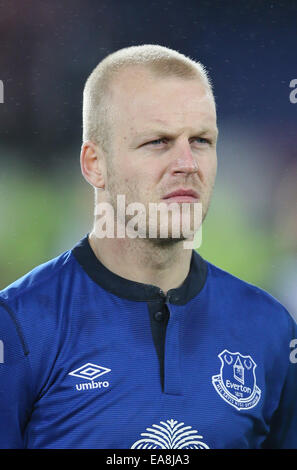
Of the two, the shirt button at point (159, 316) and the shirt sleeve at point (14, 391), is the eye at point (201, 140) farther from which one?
the shirt sleeve at point (14, 391)

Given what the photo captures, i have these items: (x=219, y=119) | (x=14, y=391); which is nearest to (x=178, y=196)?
(x=14, y=391)

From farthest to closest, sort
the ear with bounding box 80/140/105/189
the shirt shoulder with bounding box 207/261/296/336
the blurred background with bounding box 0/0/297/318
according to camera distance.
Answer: the blurred background with bounding box 0/0/297/318, the shirt shoulder with bounding box 207/261/296/336, the ear with bounding box 80/140/105/189

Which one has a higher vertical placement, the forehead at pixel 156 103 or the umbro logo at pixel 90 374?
the forehead at pixel 156 103

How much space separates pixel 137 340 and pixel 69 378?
0.68ft

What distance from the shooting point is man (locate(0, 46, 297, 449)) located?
1657 mm

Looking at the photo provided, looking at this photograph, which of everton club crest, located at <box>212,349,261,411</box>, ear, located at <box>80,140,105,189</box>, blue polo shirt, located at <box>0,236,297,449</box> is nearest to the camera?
A: blue polo shirt, located at <box>0,236,297,449</box>

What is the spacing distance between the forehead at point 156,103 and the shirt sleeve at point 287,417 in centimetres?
77

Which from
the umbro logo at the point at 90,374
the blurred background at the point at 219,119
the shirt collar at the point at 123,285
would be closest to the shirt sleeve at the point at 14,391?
the umbro logo at the point at 90,374

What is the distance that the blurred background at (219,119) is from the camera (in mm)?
4125

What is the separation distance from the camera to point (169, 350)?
1739 mm

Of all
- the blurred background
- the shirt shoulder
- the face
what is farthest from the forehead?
the blurred background

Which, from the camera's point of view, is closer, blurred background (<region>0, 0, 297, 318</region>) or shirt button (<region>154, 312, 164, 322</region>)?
shirt button (<region>154, 312, 164, 322</region>)

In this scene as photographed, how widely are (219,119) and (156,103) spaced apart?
8.92 ft

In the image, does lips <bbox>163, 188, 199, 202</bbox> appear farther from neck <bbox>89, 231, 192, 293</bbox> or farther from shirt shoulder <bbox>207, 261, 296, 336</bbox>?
shirt shoulder <bbox>207, 261, 296, 336</bbox>
